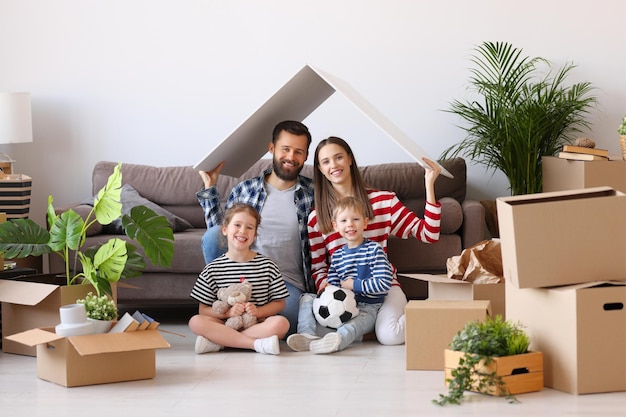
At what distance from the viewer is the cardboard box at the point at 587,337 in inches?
123

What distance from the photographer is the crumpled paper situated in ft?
13.1

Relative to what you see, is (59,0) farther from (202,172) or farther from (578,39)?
Result: (578,39)

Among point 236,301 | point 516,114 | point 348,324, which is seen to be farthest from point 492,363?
point 516,114

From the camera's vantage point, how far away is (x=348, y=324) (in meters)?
4.07

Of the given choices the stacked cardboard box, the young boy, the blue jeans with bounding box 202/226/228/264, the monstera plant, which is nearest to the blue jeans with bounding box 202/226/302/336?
the blue jeans with bounding box 202/226/228/264

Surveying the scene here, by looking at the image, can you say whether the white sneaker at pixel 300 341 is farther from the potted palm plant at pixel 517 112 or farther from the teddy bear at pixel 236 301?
the potted palm plant at pixel 517 112

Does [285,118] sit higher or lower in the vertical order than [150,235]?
higher

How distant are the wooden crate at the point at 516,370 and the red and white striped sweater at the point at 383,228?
1.20 m

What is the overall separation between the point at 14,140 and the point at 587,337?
3.45 m

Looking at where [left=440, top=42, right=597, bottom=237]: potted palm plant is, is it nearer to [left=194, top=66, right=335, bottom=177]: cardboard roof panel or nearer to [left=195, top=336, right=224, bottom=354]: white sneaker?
[left=194, top=66, right=335, bottom=177]: cardboard roof panel

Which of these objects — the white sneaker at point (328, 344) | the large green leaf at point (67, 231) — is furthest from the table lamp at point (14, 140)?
the white sneaker at point (328, 344)

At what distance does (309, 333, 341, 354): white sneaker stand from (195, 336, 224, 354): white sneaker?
428 mm

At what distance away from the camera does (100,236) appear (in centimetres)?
474

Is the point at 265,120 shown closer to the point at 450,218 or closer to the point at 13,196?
the point at 450,218
